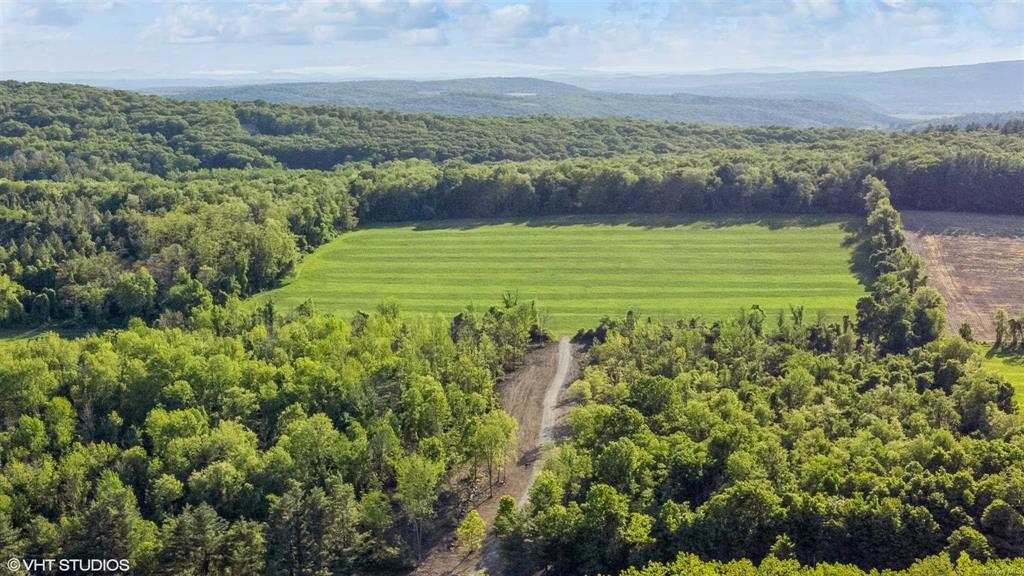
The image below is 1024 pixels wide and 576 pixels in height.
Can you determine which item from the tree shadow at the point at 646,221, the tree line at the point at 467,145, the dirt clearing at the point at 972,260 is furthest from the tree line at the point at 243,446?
the tree line at the point at 467,145

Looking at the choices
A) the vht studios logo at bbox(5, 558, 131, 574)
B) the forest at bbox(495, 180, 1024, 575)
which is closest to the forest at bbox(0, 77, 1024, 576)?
the forest at bbox(495, 180, 1024, 575)

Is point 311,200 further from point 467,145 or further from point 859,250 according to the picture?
point 859,250

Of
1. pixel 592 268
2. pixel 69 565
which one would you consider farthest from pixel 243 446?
pixel 592 268

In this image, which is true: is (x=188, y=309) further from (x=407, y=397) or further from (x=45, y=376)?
(x=407, y=397)

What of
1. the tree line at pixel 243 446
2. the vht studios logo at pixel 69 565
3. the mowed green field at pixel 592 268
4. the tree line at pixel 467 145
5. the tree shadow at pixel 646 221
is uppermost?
the tree line at pixel 467 145

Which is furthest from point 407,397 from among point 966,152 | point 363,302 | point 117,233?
point 966,152

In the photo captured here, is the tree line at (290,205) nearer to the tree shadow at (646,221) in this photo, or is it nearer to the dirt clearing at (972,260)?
the tree shadow at (646,221)
